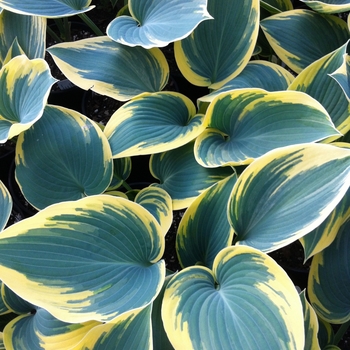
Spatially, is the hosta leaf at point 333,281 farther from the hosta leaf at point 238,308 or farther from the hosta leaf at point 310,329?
the hosta leaf at point 238,308

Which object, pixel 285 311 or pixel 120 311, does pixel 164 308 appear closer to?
pixel 120 311

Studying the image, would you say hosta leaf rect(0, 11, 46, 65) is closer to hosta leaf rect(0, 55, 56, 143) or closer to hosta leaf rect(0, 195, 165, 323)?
hosta leaf rect(0, 55, 56, 143)

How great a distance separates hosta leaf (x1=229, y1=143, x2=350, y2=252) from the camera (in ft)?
1.74

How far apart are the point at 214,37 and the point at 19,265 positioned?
1.96 ft

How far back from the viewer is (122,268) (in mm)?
599

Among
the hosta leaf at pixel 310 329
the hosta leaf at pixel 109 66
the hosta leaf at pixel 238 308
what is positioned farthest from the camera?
the hosta leaf at pixel 109 66

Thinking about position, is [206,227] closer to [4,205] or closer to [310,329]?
[310,329]

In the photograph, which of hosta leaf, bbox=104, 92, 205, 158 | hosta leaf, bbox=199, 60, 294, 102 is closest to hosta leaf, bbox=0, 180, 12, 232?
hosta leaf, bbox=104, 92, 205, 158

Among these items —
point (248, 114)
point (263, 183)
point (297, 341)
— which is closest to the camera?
point (297, 341)

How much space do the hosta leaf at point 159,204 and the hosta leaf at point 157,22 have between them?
29 centimetres

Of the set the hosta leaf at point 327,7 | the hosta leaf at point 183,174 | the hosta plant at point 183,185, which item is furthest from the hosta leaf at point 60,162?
the hosta leaf at point 327,7

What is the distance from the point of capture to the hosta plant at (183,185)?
0.54 m

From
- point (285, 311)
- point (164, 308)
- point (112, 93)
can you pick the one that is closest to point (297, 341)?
point (285, 311)

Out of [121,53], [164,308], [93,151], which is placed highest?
[121,53]
